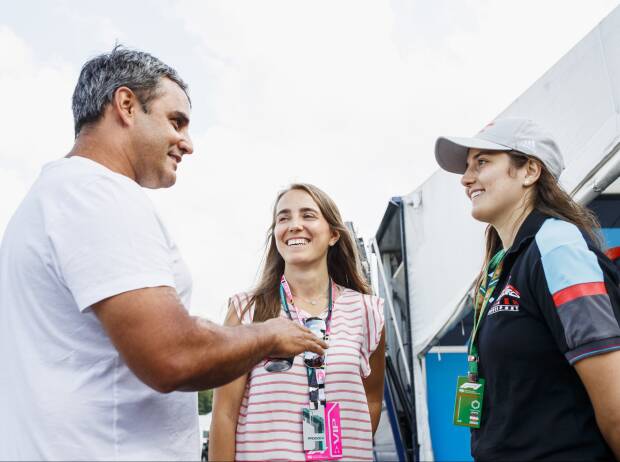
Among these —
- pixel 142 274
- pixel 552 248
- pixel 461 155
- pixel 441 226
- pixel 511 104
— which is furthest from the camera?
pixel 441 226

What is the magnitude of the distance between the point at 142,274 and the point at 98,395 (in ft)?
0.82

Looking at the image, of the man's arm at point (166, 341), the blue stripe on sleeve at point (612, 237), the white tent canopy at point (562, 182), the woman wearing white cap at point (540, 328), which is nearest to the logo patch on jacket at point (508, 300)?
the woman wearing white cap at point (540, 328)

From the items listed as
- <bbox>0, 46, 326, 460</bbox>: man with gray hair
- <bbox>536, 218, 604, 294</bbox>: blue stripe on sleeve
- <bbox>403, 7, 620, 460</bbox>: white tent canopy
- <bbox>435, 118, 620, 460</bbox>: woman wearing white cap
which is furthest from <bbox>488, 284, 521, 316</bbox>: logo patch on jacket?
<bbox>403, 7, 620, 460</bbox>: white tent canopy

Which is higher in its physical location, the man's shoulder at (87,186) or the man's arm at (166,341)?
the man's shoulder at (87,186)

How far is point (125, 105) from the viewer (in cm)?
133

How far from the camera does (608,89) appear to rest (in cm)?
258

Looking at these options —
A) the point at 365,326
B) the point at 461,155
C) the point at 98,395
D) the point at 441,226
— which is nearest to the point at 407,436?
the point at 441,226

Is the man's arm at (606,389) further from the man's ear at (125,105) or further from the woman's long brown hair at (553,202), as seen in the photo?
the man's ear at (125,105)

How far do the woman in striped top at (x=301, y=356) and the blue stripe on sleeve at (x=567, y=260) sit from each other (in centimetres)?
88

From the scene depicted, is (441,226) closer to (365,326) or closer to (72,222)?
(365,326)

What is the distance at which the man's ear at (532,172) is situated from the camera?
5.84 ft

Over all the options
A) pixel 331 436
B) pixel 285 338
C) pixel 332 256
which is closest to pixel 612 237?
pixel 332 256

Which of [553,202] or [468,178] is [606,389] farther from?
[468,178]

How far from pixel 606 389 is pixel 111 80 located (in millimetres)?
1364
